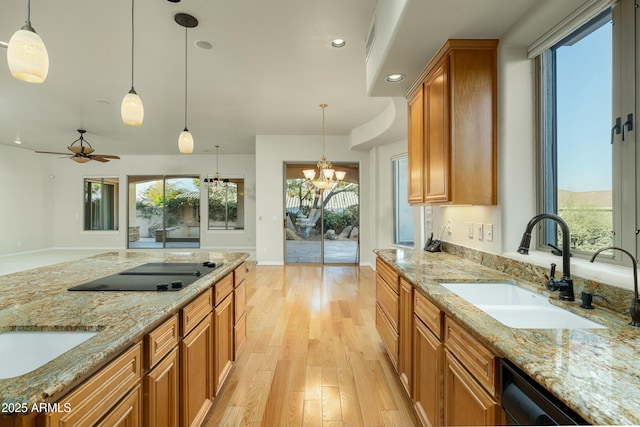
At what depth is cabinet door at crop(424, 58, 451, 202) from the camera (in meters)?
2.13

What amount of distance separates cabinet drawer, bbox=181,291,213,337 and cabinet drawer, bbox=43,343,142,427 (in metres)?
0.37

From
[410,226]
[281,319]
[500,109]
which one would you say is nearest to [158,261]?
[281,319]

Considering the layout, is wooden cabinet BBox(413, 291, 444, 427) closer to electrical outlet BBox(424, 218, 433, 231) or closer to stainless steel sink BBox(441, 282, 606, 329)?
stainless steel sink BBox(441, 282, 606, 329)

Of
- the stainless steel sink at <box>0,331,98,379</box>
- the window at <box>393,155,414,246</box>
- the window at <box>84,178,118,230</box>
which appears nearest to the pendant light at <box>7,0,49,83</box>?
the stainless steel sink at <box>0,331,98,379</box>

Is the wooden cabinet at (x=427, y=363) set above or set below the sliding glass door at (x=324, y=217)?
below

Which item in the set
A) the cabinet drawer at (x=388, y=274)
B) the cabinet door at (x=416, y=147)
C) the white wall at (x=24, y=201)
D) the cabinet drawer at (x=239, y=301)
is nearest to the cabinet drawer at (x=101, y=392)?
the cabinet drawer at (x=239, y=301)

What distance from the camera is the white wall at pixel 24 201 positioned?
26.2ft

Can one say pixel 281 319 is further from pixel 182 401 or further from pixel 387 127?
pixel 387 127

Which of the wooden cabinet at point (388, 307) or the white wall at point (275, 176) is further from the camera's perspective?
the white wall at point (275, 176)

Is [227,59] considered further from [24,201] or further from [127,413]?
[24,201]

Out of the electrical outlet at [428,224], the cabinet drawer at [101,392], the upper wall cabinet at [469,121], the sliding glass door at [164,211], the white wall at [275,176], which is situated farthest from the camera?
the sliding glass door at [164,211]

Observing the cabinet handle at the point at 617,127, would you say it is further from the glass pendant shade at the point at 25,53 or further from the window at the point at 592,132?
the glass pendant shade at the point at 25,53

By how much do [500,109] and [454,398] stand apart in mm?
1821

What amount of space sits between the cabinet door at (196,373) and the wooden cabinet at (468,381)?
4.13 ft
